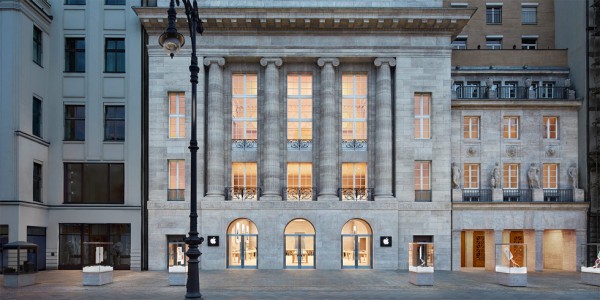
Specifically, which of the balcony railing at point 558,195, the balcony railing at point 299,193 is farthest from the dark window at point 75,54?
the balcony railing at point 558,195

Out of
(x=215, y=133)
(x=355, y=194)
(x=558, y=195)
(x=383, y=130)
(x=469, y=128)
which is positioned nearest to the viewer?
(x=215, y=133)

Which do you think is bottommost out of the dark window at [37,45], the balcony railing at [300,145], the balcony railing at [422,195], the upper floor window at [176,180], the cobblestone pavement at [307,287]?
the cobblestone pavement at [307,287]

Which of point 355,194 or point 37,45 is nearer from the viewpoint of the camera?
point 37,45

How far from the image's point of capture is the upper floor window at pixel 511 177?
125ft

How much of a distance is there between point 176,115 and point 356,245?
13860 mm

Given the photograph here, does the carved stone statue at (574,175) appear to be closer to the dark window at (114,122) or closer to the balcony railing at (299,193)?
the balcony railing at (299,193)

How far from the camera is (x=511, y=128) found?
3844cm

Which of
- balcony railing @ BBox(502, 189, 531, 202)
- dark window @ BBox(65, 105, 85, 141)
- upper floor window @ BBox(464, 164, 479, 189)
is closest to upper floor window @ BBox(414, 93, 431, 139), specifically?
upper floor window @ BBox(464, 164, 479, 189)

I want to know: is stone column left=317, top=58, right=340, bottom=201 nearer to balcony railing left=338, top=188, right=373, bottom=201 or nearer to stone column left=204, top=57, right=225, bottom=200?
balcony railing left=338, top=188, right=373, bottom=201

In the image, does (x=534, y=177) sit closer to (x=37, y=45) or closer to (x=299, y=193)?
(x=299, y=193)

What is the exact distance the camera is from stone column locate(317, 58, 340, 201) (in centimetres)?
3647

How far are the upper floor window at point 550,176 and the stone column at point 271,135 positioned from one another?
17181mm

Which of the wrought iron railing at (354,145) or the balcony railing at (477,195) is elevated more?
the wrought iron railing at (354,145)

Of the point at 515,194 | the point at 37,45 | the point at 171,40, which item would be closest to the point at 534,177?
the point at 515,194
